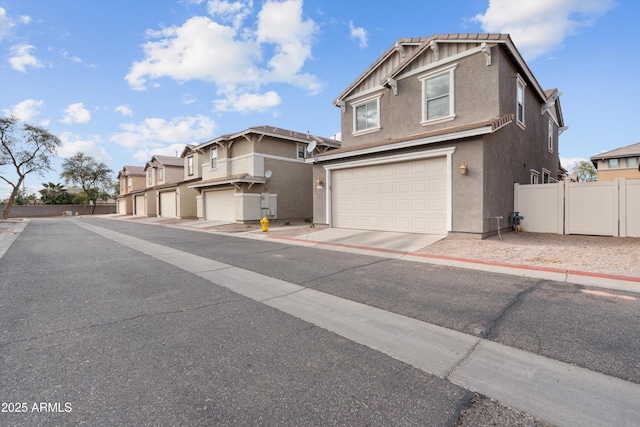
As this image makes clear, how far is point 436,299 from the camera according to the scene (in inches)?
181

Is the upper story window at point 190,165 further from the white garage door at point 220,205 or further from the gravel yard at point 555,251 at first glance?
the gravel yard at point 555,251

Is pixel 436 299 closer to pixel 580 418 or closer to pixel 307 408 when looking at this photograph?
pixel 580 418

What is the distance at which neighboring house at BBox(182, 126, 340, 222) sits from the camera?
760 inches

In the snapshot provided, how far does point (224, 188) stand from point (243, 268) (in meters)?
15.6

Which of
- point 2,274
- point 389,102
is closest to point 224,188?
point 389,102

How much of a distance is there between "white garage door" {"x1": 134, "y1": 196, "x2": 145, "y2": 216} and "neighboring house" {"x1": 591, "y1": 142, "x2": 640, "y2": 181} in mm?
47279

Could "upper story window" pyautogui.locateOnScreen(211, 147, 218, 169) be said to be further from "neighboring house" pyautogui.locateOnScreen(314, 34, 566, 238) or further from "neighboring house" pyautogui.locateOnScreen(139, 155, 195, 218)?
"neighboring house" pyautogui.locateOnScreen(314, 34, 566, 238)

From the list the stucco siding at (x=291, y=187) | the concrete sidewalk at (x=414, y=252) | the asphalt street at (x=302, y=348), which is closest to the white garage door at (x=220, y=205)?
the stucco siding at (x=291, y=187)

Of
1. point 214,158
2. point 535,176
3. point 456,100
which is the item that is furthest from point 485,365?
point 214,158

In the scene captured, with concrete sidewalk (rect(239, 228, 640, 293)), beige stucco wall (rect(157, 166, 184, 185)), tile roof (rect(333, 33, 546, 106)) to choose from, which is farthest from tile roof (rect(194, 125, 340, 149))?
beige stucco wall (rect(157, 166, 184, 185))

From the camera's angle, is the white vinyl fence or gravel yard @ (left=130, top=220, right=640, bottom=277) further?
the white vinyl fence

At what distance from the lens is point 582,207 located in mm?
10078

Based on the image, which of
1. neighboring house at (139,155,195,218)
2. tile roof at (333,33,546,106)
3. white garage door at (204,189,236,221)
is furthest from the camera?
neighboring house at (139,155,195,218)

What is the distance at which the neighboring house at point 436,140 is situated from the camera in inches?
391
